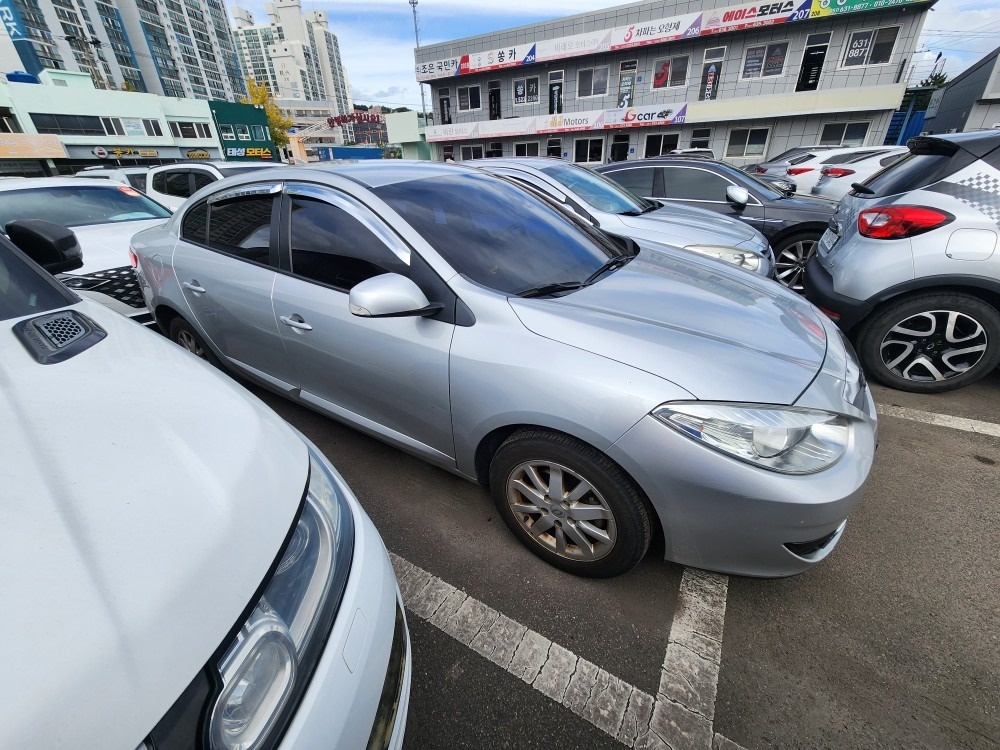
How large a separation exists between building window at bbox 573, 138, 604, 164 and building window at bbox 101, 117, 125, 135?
3584 cm

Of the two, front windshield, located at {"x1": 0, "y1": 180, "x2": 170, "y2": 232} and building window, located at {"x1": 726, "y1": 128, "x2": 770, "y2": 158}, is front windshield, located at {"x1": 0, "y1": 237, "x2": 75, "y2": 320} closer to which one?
front windshield, located at {"x1": 0, "y1": 180, "x2": 170, "y2": 232}

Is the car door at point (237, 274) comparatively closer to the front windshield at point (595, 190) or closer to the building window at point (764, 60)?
the front windshield at point (595, 190)

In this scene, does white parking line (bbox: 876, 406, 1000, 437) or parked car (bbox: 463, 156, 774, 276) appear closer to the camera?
white parking line (bbox: 876, 406, 1000, 437)

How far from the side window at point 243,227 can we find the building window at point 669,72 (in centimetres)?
2393

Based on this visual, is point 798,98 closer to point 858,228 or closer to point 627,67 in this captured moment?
point 627,67

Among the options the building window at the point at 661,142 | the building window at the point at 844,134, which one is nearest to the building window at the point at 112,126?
the building window at the point at 661,142

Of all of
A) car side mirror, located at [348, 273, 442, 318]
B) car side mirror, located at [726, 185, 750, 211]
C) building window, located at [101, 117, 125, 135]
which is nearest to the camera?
car side mirror, located at [348, 273, 442, 318]

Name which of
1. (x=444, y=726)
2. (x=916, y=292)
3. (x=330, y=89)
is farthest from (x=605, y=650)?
(x=330, y=89)

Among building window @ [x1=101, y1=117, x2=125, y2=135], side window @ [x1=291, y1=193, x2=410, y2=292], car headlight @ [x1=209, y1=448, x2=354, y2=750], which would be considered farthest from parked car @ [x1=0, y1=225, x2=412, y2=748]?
building window @ [x1=101, y1=117, x2=125, y2=135]

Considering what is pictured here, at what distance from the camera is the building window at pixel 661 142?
70.2 ft

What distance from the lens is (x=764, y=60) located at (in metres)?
19.0

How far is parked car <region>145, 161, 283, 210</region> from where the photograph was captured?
21.8ft

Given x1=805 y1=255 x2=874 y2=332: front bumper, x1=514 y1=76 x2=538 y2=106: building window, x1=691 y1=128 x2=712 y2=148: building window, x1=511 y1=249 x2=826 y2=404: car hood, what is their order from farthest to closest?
1. x1=514 y1=76 x2=538 y2=106: building window
2. x1=691 y1=128 x2=712 y2=148: building window
3. x1=805 y1=255 x2=874 y2=332: front bumper
4. x1=511 y1=249 x2=826 y2=404: car hood

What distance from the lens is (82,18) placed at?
63500mm
